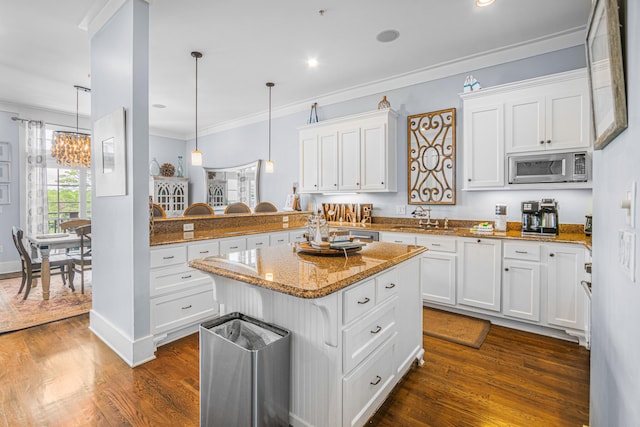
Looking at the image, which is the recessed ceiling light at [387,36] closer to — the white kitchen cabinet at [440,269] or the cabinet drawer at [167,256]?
the white kitchen cabinet at [440,269]

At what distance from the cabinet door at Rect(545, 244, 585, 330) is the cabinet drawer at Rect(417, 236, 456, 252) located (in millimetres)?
828

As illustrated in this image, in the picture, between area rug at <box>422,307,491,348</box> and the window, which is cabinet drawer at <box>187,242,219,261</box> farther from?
the window

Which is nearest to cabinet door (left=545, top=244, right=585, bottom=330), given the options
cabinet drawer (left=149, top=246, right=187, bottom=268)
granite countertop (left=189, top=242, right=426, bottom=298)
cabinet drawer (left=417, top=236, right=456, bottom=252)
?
cabinet drawer (left=417, top=236, right=456, bottom=252)

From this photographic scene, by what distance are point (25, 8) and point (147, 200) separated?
2094 millimetres

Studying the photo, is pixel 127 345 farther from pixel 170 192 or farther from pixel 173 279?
pixel 170 192

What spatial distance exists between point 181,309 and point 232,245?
0.76 meters

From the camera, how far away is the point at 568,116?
9.77 feet

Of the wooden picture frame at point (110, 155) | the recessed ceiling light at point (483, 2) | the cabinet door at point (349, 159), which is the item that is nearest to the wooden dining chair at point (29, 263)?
the wooden picture frame at point (110, 155)

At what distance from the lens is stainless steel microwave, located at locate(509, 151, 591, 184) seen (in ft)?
Answer: 9.62

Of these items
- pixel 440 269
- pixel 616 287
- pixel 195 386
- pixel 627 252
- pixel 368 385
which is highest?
pixel 627 252

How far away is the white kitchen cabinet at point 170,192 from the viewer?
22.3 ft

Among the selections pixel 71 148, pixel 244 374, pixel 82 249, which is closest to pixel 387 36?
pixel 244 374

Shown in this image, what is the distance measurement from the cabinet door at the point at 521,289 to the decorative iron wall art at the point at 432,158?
1135mm

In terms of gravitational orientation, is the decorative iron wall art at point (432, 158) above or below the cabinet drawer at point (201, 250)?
above
